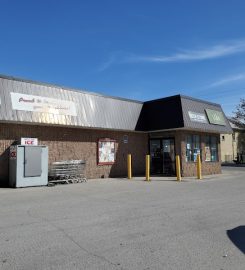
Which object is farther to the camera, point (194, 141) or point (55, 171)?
point (194, 141)

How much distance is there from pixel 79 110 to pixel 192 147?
8.16m

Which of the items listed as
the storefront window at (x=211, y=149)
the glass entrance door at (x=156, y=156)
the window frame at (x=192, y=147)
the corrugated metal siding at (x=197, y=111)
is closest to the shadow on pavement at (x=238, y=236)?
the corrugated metal siding at (x=197, y=111)

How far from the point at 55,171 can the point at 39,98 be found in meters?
3.64

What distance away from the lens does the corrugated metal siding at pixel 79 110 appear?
16.1m

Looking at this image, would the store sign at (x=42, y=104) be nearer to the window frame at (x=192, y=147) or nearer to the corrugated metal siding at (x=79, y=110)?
the corrugated metal siding at (x=79, y=110)

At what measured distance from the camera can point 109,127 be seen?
20.5 meters

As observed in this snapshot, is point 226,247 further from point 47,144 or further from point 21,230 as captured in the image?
point 47,144

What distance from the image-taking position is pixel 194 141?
23.2 m

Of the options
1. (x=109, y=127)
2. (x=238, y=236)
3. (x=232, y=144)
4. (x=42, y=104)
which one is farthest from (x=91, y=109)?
(x=232, y=144)

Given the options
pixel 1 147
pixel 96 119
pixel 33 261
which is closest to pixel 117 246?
pixel 33 261

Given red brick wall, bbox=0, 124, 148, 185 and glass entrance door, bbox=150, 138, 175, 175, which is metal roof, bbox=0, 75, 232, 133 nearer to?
red brick wall, bbox=0, 124, 148, 185

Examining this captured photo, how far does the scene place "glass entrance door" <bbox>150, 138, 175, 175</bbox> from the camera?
75.0 ft

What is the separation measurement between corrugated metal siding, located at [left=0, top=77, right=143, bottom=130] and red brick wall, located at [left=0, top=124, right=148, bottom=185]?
2.51 ft

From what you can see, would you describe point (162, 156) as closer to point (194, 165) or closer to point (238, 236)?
point (194, 165)
